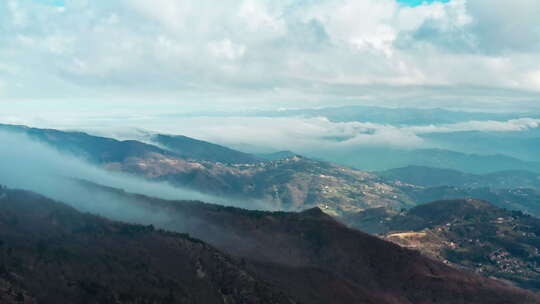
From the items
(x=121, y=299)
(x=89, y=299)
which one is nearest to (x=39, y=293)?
(x=89, y=299)

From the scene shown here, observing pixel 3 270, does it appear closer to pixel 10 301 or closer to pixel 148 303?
pixel 10 301

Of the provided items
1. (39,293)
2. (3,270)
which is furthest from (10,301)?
(3,270)

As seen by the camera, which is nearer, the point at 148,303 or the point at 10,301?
the point at 10,301

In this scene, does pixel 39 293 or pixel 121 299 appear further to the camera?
pixel 121 299

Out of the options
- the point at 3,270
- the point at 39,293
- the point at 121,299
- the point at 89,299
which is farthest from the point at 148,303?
the point at 3,270

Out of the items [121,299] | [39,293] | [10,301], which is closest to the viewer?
[10,301]

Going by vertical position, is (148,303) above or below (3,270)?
below

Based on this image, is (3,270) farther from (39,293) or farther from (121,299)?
(121,299)

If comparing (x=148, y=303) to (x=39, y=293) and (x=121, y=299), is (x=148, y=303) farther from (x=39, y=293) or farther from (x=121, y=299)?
(x=39, y=293)

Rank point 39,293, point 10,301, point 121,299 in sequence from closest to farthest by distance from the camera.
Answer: point 10,301, point 39,293, point 121,299
